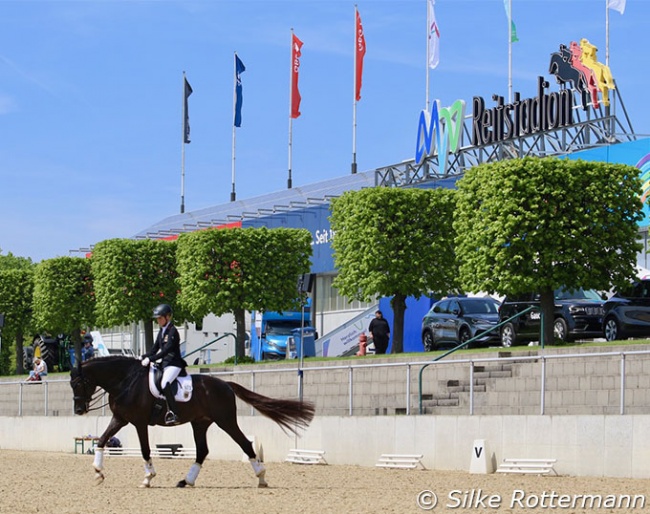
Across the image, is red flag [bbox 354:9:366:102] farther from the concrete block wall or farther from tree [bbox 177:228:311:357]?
the concrete block wall

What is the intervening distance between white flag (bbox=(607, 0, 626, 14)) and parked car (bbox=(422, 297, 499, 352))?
51.8 feet

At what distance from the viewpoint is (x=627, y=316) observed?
30.3 m

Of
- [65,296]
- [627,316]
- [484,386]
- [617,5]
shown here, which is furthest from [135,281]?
[484,386]

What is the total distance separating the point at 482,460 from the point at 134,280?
32229mm

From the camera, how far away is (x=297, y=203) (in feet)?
209

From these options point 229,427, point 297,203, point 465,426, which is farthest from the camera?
point 297,203

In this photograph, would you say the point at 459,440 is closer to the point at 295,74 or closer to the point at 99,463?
the point at 99,463

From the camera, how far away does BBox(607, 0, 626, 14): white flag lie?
48438mm

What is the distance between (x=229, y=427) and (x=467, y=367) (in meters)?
6.00

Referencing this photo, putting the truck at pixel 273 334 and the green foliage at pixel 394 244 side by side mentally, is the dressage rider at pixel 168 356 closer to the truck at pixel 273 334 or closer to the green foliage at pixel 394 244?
the green foliage at pixel 394 244

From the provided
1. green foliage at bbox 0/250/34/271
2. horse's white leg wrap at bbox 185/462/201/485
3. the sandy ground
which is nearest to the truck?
the sandy ground

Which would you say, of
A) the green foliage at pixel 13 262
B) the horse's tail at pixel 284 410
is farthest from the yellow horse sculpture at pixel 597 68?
the green foliage at pixel 13 262

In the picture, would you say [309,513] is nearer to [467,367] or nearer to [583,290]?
[467,367]

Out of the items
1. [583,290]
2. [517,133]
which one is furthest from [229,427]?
[517,133]
